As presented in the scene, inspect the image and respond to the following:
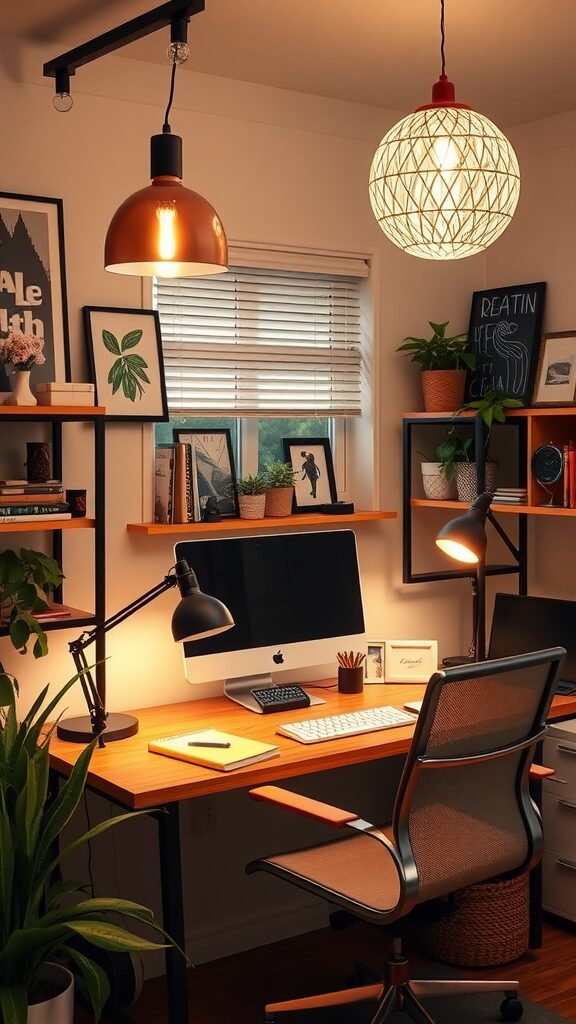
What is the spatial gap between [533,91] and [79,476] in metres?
1.84

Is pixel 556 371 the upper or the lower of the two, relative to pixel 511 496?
upper

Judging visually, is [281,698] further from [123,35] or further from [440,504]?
[123,35]

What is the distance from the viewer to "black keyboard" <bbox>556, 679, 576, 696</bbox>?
3.46 m

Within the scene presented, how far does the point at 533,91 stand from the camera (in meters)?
3.56

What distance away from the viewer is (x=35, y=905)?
2410mm

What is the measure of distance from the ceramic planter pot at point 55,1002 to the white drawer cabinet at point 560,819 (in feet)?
5.31

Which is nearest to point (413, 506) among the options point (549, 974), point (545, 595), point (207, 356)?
point (545, 595)

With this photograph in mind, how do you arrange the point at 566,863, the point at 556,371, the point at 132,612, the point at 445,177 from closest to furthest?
1. the point at 445,177
2. the point at 132,612
3. the point at 566,863
4. the point at 556,371

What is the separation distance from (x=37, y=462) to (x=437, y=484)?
147 cm

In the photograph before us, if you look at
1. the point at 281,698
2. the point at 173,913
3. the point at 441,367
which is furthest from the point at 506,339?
the point at 173,913

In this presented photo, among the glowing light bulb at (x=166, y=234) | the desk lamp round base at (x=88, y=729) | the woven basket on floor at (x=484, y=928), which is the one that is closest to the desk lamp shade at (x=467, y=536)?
the woven basket on floor at (x=484, y=928)

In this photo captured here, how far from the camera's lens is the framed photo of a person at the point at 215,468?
11.4 feet

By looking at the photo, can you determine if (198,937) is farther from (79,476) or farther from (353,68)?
(353,68)

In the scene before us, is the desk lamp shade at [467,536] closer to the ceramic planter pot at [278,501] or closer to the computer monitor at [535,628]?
the computer monitor at [535,628]
